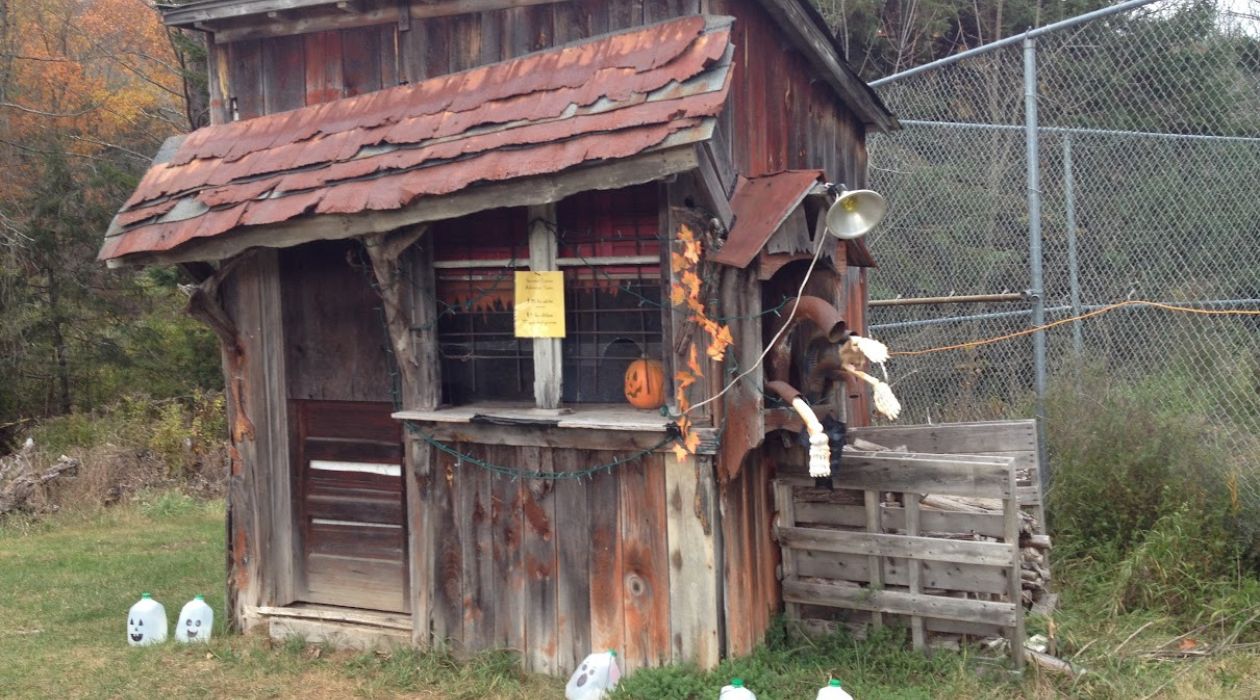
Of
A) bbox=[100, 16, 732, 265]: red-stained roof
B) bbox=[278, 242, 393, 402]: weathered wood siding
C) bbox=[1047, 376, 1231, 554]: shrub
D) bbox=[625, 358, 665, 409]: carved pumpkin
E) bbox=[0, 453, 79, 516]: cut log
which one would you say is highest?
bbox=[100, 16, 732, 265]: red-stained roof

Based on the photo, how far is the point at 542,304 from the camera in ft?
18.7

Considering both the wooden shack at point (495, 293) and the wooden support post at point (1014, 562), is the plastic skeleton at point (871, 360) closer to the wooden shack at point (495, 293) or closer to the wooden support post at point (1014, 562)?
the wooden shack at point (495, 293)

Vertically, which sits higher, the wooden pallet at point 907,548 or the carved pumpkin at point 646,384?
the carved pumpkin at point 646,384

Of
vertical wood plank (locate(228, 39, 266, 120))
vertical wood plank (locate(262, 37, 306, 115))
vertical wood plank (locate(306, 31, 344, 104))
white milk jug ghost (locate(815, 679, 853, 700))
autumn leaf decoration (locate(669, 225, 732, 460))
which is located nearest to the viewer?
white milk jug ghost (locate(815, 679, 853, 700))

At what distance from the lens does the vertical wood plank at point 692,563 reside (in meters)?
5.42

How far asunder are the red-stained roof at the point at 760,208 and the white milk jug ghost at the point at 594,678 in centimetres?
211

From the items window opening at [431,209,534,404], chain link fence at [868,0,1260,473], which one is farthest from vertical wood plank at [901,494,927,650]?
chain link fence at [868,0,1260,473]

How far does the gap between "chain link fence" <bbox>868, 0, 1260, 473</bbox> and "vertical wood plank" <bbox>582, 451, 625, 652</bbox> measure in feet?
11.8

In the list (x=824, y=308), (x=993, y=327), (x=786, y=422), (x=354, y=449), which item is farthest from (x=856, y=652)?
(x=993, y=327)

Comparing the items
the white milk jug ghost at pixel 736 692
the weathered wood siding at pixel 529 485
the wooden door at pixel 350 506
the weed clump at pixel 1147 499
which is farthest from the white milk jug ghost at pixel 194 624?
the weed clump at pixel 1147 499

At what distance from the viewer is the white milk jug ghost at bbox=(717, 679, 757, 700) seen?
4891 millimetres

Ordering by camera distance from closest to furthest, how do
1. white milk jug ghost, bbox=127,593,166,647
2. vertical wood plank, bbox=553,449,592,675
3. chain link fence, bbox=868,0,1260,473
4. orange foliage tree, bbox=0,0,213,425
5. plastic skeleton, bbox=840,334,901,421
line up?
plastic skeleton, bbox=840,334,901,421 → vertical wood plank, bbox=553,449,592,675 → white milk jug ghost, bbox=127,593,166,647 → chain link fence, bbox=868,0,1260,473 → orange foliage tree, bbox=0,0,213,425

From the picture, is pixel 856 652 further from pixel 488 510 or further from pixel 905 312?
pixel 905 312

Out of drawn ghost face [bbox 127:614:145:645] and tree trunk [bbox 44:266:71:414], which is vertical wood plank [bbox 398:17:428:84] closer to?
drawn ghost face [bbox 127:614:145:645]
